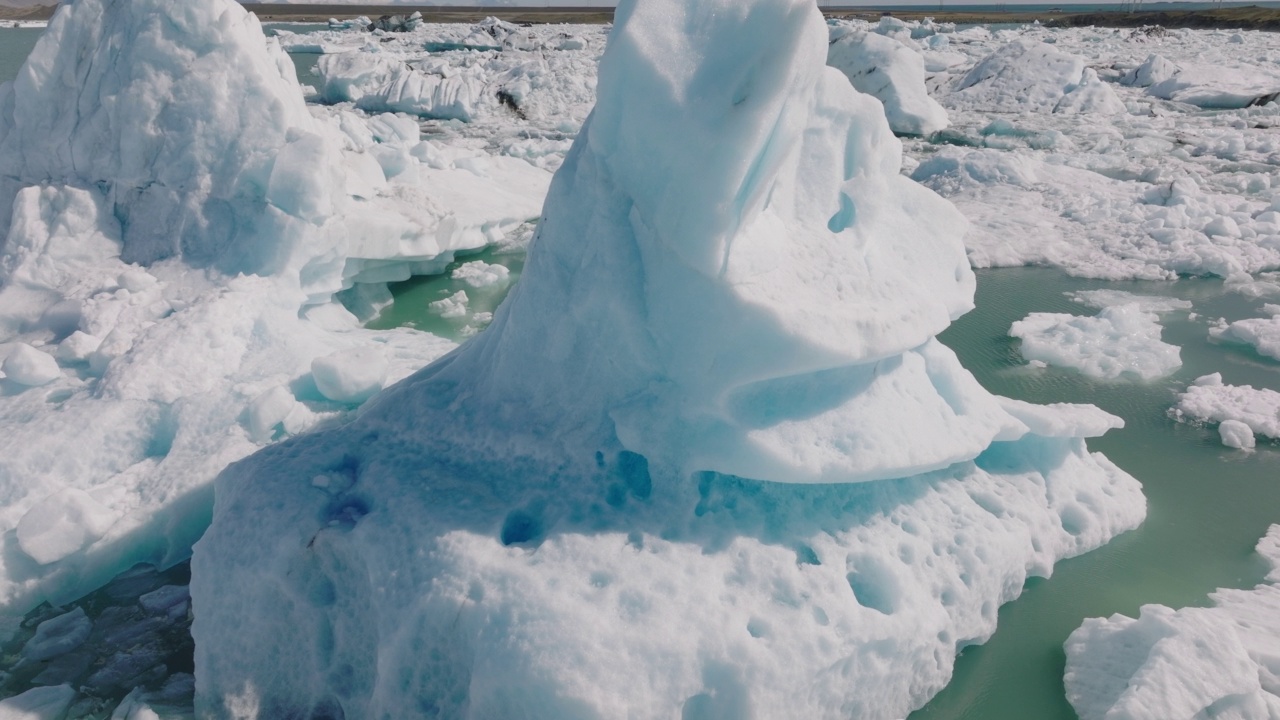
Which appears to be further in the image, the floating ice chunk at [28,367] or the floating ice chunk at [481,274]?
the floating ice chunk at [481,274]

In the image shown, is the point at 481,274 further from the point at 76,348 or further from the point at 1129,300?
the point at 1129,300

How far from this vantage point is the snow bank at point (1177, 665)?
2.50 m

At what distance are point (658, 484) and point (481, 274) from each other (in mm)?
4525

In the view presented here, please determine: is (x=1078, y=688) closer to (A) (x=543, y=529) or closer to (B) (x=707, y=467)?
(B) (x=707, y=467)

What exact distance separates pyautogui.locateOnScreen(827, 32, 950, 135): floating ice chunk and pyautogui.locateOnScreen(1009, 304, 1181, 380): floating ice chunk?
28.8 feet

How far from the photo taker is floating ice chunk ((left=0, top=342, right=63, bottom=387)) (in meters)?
4.04

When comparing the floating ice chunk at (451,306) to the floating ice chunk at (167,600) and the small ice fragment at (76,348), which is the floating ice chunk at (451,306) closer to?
the small ice fragment at (76,348)

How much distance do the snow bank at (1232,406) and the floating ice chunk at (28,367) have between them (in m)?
5.98

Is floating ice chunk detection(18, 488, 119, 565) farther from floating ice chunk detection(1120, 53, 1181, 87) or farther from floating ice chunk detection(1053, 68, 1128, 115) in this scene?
floating ice chunk detection(1120, 53, 1181, 87)

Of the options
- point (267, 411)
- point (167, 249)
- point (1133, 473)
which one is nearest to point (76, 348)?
point (167, 249)

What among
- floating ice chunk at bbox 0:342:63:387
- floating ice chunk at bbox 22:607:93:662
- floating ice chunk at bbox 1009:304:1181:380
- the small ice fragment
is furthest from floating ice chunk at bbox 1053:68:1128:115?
floating ice chunk at bbox 22:607:93:662

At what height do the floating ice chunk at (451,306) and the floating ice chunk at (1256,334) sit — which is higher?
the floating ice chunk at (1256,334)

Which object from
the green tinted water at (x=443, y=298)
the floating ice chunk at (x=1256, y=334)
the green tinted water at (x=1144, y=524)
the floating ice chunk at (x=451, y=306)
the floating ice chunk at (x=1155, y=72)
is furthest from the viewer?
the floating ice chunk at (x=1155, y=72)

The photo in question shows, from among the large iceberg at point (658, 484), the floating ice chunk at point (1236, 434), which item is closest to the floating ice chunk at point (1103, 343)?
the floating ice chunk at point (1236, 434)
